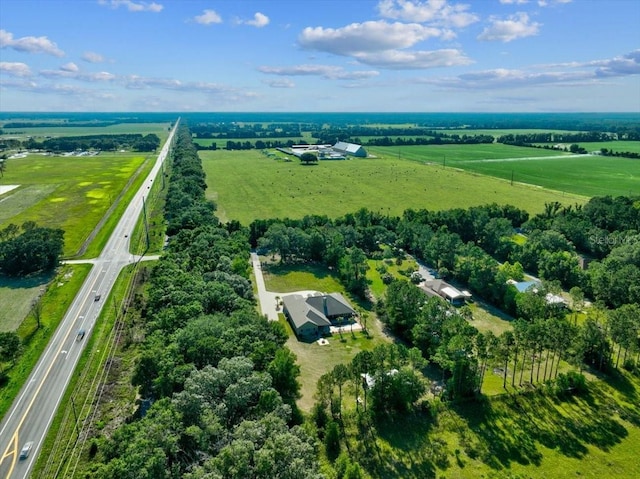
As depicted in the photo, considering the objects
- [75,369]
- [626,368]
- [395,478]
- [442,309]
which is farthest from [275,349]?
[626,368]

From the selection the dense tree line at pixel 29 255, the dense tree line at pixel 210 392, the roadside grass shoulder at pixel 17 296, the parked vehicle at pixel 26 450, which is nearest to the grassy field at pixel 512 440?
→ the dense tree line at pixel 210 392

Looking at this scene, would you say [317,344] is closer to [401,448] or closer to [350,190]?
[401,448]

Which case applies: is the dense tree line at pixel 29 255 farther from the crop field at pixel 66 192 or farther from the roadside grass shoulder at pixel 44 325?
the crop field at pixel 66 192

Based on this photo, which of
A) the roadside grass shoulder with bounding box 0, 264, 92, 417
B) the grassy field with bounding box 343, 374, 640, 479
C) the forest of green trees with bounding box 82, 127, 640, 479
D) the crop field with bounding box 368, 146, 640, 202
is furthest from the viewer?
the crop field with bounding box 368, 146, 640, 202

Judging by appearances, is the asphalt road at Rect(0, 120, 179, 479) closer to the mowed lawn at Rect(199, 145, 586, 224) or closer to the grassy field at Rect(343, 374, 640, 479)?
the grassy field at Rect(343, 374, 640, 479)

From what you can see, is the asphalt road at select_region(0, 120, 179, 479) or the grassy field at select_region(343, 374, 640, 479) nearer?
the grassy field at select_region(343, 374, 640, 479)

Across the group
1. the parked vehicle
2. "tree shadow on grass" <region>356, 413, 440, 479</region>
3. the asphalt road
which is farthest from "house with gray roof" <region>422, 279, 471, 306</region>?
the parked vehicle

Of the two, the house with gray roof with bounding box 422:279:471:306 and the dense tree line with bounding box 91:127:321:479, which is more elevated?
the dense tree line with bounding box 91:127:321:479

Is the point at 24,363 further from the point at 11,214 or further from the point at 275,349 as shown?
the point at 11,214
